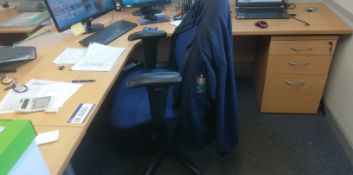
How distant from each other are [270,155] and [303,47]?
2.45 ft

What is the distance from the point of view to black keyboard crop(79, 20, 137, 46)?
174 centimetres

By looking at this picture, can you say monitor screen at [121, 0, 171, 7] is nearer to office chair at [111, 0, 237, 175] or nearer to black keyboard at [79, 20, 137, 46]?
black keyboard at [79, 20, 137, 46]

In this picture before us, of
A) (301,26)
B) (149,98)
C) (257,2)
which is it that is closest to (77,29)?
(149,98)

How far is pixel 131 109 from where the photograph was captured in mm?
1455

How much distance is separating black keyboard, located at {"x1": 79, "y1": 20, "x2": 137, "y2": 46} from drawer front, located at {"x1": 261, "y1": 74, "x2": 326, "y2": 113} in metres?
1.07

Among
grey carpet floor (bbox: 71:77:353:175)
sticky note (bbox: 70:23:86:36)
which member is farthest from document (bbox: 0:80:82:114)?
grey carpet floor (bbox: 71:77:353:175)

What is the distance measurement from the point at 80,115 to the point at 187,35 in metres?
0.70

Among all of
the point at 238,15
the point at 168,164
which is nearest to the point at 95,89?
the point at 168,164

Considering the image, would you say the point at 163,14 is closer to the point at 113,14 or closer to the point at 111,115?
the point at 113,14

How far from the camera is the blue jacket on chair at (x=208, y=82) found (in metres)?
1.16

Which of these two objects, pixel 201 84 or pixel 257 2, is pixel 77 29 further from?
pixel 257 2

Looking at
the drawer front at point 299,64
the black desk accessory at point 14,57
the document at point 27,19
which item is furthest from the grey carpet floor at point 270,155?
the document at point 27,19

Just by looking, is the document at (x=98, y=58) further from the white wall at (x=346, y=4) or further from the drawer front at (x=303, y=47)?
the white wall at (x=346, y=4)

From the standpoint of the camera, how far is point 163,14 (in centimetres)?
219
